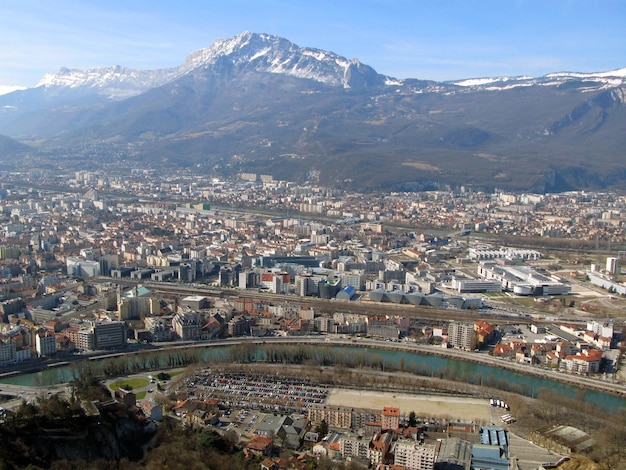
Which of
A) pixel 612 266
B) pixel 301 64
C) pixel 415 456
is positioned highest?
pixel 301 64

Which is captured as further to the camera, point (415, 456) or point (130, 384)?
point (130, 384)

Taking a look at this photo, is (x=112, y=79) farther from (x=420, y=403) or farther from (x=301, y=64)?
(x=420, y=403)

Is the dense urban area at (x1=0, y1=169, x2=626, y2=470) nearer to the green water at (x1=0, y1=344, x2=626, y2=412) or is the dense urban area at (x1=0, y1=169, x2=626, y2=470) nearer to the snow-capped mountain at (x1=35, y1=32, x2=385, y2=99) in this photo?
the green water at (x1=0, y1=344, x2=626, y2=412)

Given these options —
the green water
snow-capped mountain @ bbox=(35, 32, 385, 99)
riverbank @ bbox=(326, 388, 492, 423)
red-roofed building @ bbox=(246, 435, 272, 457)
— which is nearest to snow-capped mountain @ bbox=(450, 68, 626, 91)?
snow-capped mountain @ bbox=(35, 32, 385, 99)

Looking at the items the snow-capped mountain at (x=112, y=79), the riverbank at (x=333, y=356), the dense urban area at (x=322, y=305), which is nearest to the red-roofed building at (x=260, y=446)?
the dense urban area at (x=322, y=305)

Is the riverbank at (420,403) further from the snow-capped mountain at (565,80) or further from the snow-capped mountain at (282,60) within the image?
the snow-capped mountain at (282,60)

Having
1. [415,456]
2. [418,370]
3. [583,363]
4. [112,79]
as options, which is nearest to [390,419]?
[415,456]

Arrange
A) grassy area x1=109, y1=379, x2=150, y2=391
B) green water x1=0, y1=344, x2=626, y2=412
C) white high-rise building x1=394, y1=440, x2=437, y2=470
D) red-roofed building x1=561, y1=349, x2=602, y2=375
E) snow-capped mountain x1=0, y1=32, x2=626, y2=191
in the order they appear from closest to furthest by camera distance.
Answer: white high-rise building x1=394, y1=440, x2=437, y2=470 < grassy area x1=109, y1=379, x2=150, y2=391 < green water x1=0, y1=344, x2=626, y2=412 < red-roofed building x1=561, y1=349, x2=602, y2=375 < snow-capped mountain x1=0, y1=32, x2=626, y2=191

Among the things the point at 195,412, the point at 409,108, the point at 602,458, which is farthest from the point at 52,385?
the point at 409,108
